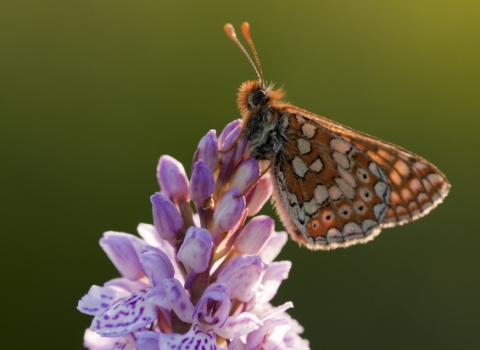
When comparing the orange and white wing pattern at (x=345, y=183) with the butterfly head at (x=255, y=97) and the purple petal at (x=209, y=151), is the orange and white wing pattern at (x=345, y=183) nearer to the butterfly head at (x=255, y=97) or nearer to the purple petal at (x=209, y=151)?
the butterfly head at (x=255, y=97)

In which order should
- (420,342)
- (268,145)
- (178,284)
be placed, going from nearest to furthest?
(178,284)
(268,145)
(420,342)

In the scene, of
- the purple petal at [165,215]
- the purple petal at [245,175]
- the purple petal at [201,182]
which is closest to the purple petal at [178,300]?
the purple petal at [165,215]

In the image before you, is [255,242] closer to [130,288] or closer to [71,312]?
[130,288]

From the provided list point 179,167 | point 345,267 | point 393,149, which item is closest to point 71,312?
point 345,267

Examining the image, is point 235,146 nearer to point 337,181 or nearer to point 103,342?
point 337,181

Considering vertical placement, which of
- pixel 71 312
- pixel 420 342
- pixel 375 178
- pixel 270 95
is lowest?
pixel 420 342

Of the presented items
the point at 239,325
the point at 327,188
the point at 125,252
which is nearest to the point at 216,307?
the point at 239,325

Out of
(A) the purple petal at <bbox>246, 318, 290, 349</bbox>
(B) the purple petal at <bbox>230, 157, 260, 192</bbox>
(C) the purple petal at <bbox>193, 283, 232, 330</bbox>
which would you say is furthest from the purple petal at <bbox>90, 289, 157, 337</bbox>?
(B) the purple petal at <bbox>230, 157, 260, 192</bbox>
